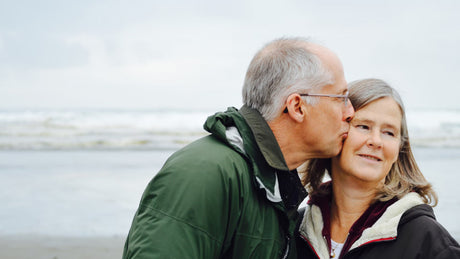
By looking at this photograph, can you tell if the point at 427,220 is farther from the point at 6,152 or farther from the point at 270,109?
the point at 6,152

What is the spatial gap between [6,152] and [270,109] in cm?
1577

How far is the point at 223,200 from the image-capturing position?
2.07 meters

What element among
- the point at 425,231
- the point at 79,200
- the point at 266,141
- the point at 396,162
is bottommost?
the point at 79,200

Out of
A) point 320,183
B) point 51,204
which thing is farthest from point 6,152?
point 320,183

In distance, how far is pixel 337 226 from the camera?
115 inches

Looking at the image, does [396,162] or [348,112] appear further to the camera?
[396,162]

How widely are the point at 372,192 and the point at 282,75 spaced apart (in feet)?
3.15

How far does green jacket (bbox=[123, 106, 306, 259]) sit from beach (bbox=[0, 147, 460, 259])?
450 cm

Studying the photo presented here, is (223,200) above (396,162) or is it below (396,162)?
above

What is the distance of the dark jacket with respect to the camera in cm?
229

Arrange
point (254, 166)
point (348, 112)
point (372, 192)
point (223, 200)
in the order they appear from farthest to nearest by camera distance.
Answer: point (372, 192), point (348, 112), point (254, 166), point (223, 200)

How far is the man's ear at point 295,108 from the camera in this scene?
2453mm

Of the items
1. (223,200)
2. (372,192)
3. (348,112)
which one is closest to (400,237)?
(372,192)

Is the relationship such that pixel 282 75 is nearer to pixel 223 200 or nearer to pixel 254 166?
pixel 254 166
